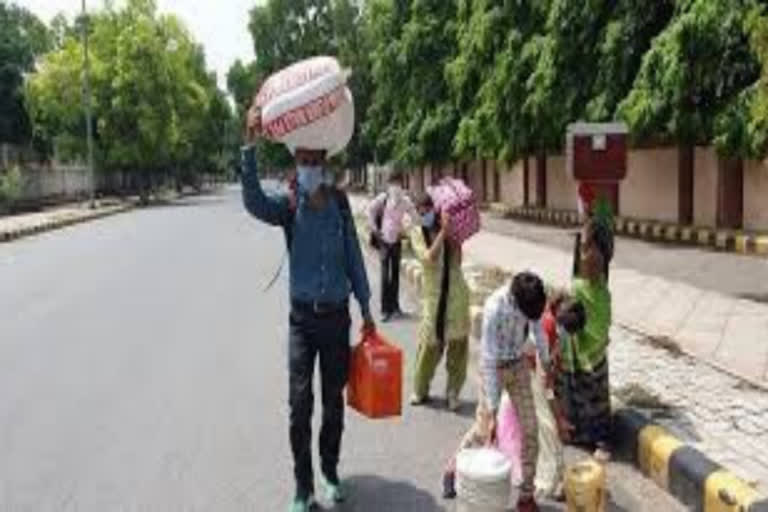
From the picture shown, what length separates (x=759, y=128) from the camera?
597 inches

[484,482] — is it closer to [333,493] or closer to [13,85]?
[333,493]

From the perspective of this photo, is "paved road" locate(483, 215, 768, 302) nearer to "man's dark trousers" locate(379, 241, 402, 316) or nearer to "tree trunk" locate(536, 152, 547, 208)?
"man's dark trousers" locate(379, 241, 402, 316)

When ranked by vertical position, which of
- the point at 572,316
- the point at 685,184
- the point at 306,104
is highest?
the point at 306,104

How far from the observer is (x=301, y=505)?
5867 millimetres

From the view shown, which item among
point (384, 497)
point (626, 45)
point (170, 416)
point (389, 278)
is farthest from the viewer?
point (626, 45)

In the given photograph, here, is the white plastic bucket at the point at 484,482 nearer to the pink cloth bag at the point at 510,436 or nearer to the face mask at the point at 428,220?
the pink cloth bag at the point at 510,436

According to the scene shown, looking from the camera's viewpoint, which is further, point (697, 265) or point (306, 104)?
Result: point (697, 265)

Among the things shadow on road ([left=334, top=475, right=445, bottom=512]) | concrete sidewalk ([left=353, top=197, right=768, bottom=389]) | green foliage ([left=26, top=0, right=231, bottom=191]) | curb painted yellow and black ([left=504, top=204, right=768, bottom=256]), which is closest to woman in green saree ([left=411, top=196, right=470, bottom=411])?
shadow on road ([left=334, top=475, right=445, bottom=512])

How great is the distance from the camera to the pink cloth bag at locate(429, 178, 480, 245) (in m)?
7.90

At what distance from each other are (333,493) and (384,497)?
28 cm

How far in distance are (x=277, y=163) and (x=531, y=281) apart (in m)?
74.5

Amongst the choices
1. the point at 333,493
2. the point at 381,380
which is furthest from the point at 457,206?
the point at 333,493

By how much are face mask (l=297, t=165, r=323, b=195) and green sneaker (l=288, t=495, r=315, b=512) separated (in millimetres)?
1526

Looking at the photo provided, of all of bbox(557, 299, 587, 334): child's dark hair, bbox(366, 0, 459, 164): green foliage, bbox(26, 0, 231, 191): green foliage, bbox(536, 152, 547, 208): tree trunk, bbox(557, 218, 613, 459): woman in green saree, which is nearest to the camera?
bbox(557, 299, 587, 334): child's dark hair
